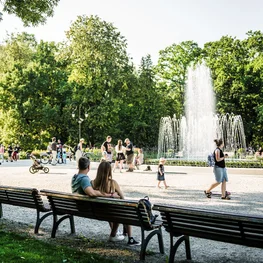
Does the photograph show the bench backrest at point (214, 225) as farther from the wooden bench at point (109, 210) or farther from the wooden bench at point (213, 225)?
the wooden bench at point (109, 210)

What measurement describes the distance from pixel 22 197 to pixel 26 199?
0.12 meters

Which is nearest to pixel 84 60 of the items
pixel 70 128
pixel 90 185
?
pixel 70 128

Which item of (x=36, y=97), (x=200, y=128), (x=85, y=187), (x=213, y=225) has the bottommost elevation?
(x=213, y=225)

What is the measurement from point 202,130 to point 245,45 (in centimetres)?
1899

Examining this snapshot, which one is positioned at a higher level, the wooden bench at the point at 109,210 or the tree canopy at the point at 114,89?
the tree canopy at the point at 114,89

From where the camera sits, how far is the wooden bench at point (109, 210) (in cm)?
530

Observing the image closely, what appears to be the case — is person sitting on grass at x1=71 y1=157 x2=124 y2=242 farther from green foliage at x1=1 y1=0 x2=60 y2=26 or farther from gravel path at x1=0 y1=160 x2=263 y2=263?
green foliage at x1=1 y1=0 x2=60 y2=26

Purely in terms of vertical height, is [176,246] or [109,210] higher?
[109,210]

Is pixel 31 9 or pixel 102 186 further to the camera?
pixel 31 9

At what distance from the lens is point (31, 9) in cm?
1363

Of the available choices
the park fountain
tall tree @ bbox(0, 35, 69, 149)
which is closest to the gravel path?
the park fountain

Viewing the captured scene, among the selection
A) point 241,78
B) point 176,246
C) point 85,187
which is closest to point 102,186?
point 85,187

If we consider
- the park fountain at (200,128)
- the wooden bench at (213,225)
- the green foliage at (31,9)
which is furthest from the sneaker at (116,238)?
the park fountain at (200,128)

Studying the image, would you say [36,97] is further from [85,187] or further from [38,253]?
[38,253]
